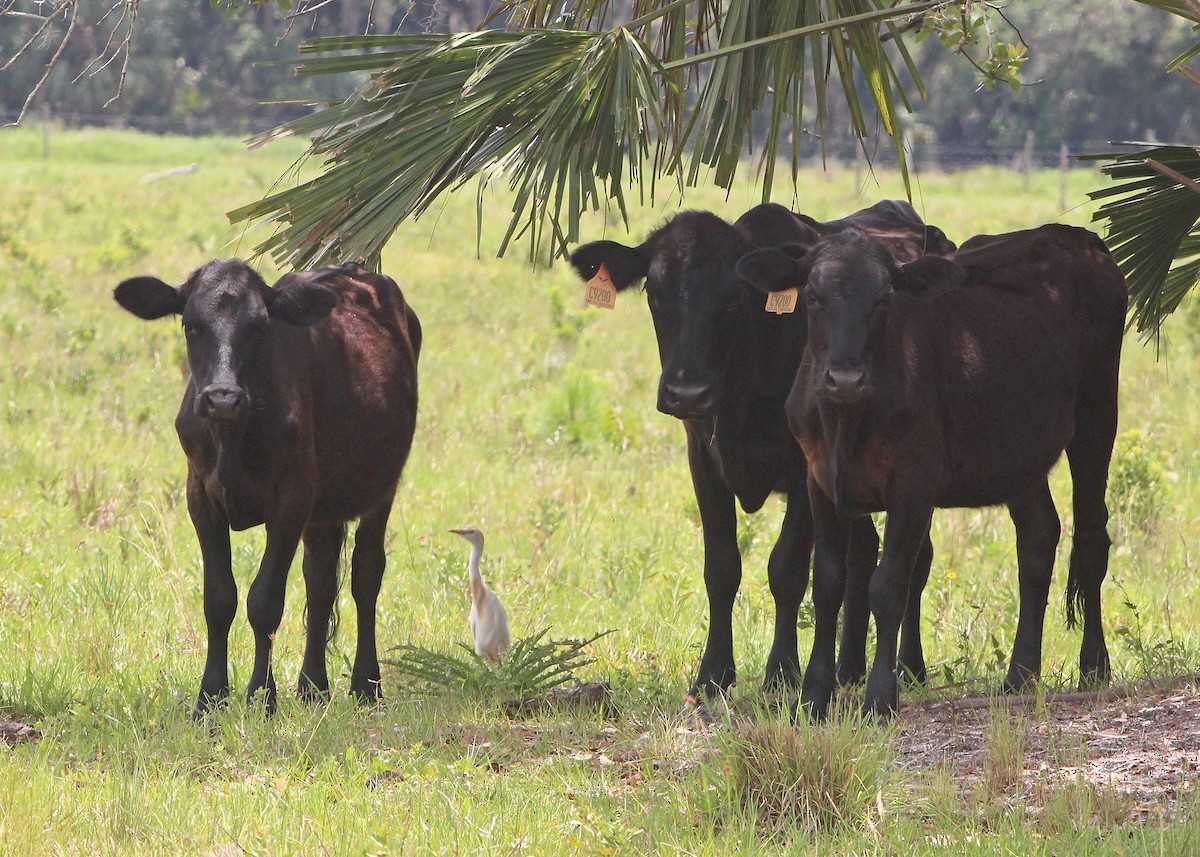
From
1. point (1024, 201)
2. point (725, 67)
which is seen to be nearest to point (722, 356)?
point (725, 67)

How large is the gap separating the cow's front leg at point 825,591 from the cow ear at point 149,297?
8.46 ft

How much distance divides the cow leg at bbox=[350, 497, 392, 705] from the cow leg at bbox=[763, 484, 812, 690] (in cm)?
175

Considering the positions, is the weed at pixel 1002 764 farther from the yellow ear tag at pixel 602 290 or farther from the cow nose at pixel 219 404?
the cow nose at pixel 219 404

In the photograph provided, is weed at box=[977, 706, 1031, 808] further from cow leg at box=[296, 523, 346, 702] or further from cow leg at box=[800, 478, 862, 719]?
cow leg at box=[296, 523, 346, 702]

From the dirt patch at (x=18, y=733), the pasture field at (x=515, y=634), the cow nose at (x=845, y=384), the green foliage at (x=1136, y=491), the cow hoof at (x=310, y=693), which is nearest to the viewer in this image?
the pasture field at (x=515, y=634)

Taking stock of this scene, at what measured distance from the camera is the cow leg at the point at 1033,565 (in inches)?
265

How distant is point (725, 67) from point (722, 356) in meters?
1.14

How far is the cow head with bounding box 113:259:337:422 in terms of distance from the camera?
5907 millimetres

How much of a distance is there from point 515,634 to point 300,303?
89.4 inches

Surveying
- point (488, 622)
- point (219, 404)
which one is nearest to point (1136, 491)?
point (488, 622)

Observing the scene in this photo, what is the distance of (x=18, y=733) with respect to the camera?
5867 millimetres

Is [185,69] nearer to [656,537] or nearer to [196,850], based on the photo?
[656,537]

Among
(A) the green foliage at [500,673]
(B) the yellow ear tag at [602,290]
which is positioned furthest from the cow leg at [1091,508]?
(A) the green foliage at [500,673]

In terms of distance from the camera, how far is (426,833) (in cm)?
443
